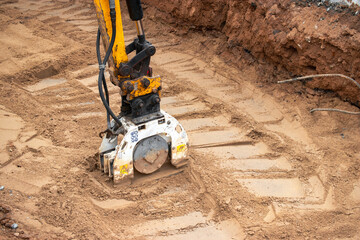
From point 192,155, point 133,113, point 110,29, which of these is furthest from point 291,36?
point 110,29

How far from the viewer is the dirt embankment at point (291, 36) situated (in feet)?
16.1

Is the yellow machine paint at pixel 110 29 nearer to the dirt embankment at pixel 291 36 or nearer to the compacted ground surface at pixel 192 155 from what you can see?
the compacted ground surface at pixel 192 155

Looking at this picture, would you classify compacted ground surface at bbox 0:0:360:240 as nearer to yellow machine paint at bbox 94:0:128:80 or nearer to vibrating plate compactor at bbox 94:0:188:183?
vibrating plate compactor at bbox 94:0:188:183

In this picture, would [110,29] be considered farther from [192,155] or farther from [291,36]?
[291,36]

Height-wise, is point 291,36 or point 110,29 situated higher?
point 110,29

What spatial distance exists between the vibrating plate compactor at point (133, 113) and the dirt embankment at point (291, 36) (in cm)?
224

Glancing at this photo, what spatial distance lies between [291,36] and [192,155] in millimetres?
2143

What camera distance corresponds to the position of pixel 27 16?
7.84m

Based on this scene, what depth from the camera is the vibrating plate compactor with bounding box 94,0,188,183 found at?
136 inches

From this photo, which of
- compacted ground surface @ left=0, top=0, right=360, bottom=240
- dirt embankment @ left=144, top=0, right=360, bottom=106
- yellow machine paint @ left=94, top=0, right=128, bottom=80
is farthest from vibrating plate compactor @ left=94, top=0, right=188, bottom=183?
dirt embankment @ left=144, top=0, right=360, bottom=106

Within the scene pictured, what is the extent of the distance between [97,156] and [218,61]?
2871 mm

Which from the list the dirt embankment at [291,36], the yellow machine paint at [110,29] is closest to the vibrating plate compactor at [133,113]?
the yellow machine paint at [110,29]

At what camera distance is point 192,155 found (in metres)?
4.35

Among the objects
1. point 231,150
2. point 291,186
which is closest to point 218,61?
point 231,150
